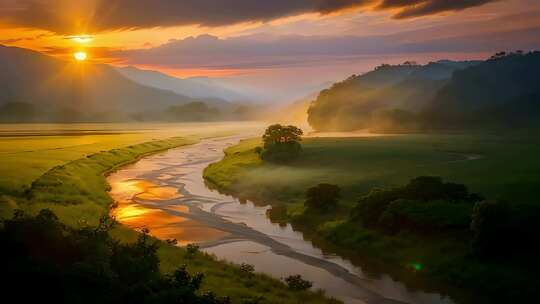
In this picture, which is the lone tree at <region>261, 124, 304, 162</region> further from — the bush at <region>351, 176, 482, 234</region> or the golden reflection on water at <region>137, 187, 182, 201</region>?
the bush at <region>351, 176, 482, 234</region>

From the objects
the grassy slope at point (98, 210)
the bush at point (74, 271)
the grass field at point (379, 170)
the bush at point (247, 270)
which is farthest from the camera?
the grass field at point (379, 170)

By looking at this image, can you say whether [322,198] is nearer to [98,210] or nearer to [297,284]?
[297,284]

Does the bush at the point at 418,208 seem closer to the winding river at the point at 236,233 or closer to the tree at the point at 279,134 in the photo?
the winding river at the point at 236,233

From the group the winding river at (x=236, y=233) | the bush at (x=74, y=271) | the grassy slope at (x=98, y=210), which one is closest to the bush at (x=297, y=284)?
the grassy slope at (x=98, y=210)

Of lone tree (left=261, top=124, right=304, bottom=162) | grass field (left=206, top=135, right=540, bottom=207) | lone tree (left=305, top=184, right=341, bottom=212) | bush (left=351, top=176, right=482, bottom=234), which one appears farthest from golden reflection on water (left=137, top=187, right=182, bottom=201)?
bush (left=351, top=176, right=482, bottom=234)

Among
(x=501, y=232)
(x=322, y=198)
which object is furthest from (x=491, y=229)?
(x=322, y=198)

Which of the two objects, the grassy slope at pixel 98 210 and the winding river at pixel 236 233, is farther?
the winding river at pixel 236 233
